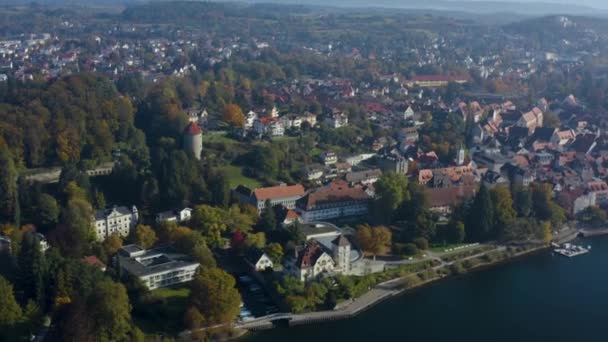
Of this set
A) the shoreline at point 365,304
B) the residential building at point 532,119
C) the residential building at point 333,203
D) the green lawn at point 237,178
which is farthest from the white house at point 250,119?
the shoreline at point 365,304

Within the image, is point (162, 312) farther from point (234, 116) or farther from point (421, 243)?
point (234, 116)

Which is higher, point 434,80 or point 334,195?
point 334,195

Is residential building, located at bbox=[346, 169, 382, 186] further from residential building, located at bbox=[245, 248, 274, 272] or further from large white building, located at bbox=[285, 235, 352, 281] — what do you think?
residential building, located at bbox=[245, 248, 274, 272]

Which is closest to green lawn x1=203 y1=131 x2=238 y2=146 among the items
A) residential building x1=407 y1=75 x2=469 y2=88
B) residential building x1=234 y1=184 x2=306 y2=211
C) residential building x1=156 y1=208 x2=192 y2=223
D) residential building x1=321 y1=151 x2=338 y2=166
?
residential building x1=321 y1=151 x2=338 y2=166

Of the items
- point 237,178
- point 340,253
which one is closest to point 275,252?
point 340,253

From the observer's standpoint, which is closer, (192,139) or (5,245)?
(5,245)

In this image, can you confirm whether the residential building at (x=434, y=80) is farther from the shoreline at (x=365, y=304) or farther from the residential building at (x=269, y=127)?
the shoreline at (x=365, y=304)
